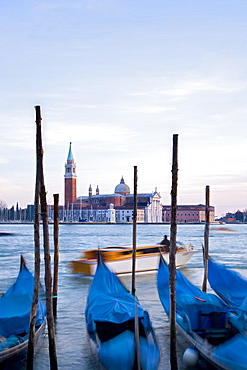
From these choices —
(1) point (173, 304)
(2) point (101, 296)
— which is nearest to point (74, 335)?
(2) point (101, 296)

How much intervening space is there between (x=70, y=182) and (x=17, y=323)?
3127 inches

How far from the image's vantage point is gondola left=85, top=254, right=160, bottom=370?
14.3 ft

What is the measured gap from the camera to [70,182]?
84.6 metres

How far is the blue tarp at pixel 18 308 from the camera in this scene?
18.2ft

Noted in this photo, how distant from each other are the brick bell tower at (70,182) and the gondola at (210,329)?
7820 centimetres

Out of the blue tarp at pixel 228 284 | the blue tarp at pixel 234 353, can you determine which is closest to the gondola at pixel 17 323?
the blue tarp at pixel 234 353

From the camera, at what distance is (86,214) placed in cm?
8462

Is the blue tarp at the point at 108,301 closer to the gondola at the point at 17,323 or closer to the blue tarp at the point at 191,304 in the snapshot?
the blue tarp at the point at 191,304

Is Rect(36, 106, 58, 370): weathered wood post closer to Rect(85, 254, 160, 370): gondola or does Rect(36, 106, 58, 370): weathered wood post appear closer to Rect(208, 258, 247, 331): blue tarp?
Rect(85, 254, 160, 370): gondola

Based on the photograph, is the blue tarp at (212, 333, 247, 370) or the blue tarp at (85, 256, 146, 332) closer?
the blue tarp at (212, 333, 247, 370)

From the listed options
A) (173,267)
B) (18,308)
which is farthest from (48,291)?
(173,267)

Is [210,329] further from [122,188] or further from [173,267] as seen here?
[122,188]

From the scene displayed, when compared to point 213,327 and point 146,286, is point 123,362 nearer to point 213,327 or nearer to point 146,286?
point 213,327

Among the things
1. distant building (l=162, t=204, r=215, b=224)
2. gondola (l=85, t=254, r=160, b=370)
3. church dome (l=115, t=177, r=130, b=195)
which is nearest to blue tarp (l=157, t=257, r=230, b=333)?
Result: gondola (l=85, t=254, r=160, b=370)
